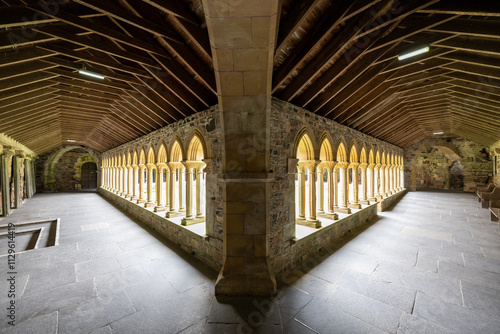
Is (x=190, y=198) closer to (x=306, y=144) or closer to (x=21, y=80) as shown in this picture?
(x=306, y=144)

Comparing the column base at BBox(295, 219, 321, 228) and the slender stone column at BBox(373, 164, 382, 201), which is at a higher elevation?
the slender stone column at BBox(373, 164, 382, 201)

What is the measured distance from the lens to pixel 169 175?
5.35 m

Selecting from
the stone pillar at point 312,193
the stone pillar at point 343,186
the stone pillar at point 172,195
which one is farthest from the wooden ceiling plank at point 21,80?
the stone pillar at point 343,186

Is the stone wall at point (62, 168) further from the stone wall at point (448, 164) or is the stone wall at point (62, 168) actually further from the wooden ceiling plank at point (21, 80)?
the stone wall at point (448, 164)

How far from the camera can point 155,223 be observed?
17.7 feet

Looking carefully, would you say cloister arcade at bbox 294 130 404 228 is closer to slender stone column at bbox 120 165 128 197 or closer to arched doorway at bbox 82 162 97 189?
slender stone column at bbox 120 165 128 197

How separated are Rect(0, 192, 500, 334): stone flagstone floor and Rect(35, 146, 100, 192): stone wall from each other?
46.5ft

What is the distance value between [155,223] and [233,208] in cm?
369

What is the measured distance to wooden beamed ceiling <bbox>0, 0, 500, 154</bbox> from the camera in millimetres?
2377

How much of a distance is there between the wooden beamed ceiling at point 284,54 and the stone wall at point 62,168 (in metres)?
11.2

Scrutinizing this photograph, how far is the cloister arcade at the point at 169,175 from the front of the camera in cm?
451

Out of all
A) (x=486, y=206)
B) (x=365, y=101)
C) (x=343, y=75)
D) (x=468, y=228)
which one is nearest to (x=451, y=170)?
(x=486, y=206)

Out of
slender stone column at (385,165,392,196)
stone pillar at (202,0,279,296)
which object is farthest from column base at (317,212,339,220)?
slender stone column at (385,165,392,196)

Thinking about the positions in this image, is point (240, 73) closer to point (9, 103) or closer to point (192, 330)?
point (192, 330)
